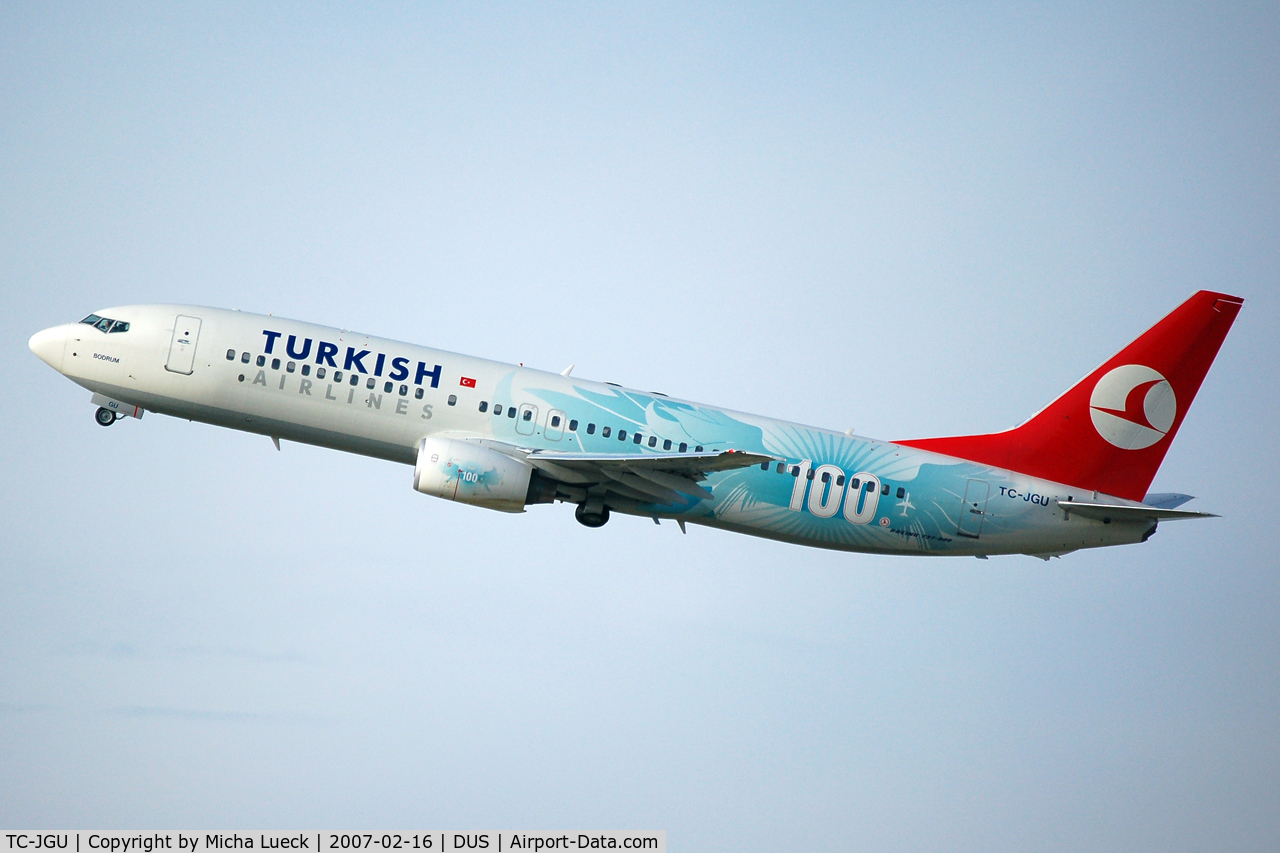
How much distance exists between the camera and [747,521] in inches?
1661

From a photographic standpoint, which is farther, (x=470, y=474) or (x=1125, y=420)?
(x=1125, y=420)

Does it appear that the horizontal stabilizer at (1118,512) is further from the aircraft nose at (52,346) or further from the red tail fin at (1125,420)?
the aircraft nose at (52,346)

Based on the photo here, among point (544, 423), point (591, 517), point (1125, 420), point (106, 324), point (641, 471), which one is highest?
point (1125, 420)

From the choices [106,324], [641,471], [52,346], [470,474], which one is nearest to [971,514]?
[641,471]

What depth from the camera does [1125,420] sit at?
44.2 meters

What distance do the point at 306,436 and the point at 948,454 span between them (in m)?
22.5

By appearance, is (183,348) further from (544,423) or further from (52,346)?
(544,423)

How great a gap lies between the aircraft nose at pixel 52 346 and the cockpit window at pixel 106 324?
0.89 m

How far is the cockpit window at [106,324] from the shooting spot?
40.5m

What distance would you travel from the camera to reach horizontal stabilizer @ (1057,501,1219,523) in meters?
40.2

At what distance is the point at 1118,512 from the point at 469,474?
72.2 feet

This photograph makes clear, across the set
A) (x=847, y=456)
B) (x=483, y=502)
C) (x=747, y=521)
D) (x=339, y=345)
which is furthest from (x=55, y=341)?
(x=847, y=456)

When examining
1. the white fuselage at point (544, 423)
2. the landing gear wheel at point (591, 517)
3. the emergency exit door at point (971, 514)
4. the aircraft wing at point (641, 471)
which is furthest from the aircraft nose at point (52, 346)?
the emergency exit door at point (971, 514)

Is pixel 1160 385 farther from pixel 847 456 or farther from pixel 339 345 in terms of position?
pixel 339 345
